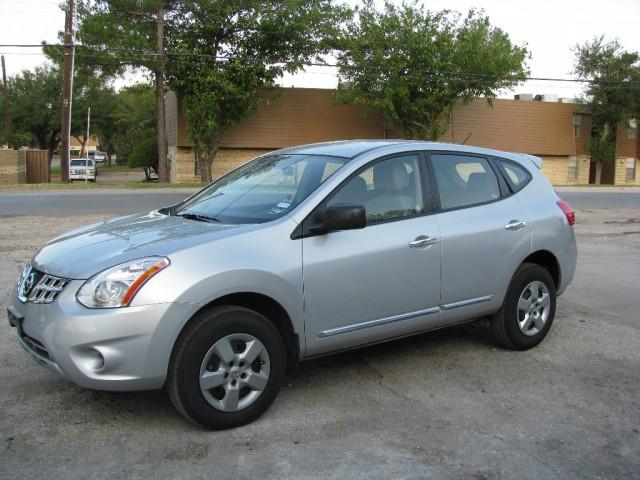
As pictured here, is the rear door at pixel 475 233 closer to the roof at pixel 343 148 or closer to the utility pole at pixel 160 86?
the roof at pixel 343 148

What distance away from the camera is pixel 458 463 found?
11.5 ft

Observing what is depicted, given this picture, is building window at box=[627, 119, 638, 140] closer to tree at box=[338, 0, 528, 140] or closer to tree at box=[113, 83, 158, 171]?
tree at box=[338, 0, 528, 140]

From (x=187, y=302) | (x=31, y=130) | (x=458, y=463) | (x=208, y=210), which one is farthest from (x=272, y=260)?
(x=31, y=130)

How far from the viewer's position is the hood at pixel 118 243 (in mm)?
3744

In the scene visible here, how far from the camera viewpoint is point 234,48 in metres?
32.7

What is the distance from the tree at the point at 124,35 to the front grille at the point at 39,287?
28033 mm

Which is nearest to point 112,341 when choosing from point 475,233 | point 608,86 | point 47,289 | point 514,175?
point 47,289

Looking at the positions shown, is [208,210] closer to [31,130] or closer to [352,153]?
[352,153]

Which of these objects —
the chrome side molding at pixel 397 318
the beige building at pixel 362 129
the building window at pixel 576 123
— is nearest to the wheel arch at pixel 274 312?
the chrome side molding at pixel 397 318

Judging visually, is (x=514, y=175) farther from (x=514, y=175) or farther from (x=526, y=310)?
(x=526, y=310)

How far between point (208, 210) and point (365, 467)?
220 cm

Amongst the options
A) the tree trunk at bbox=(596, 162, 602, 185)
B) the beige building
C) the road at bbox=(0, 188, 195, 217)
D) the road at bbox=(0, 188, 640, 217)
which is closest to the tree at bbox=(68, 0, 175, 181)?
the beige building

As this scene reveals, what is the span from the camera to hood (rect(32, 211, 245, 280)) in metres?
3.74

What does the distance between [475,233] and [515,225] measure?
0.48 metres
